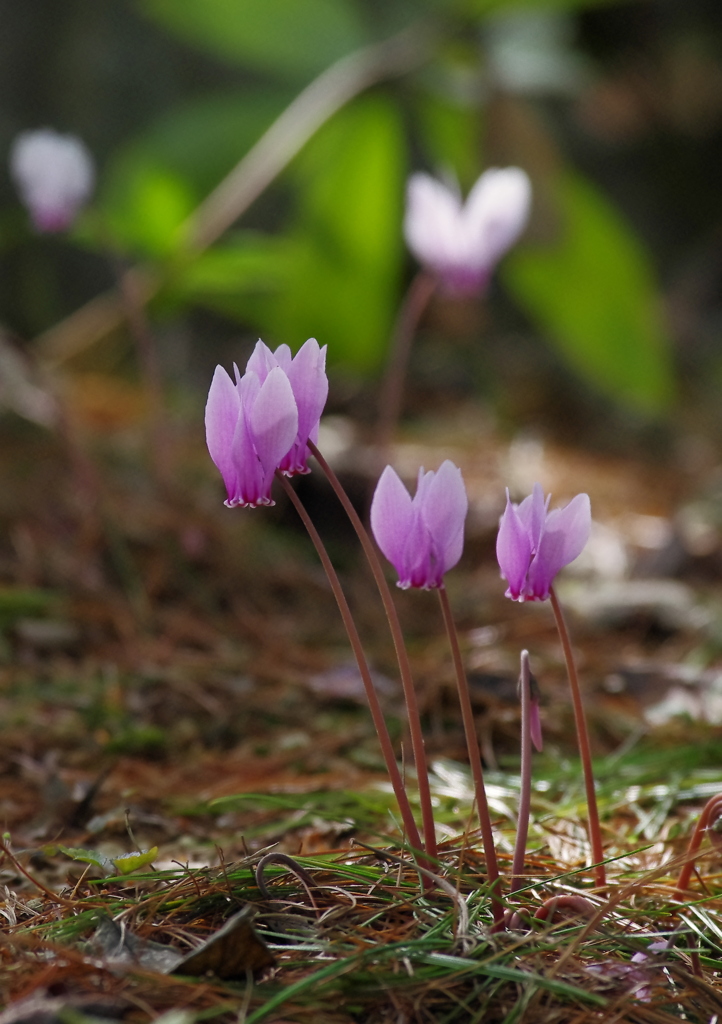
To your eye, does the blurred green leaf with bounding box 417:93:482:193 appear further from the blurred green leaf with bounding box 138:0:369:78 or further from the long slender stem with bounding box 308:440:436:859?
the long slender stem with bounding box 308:440:436:859

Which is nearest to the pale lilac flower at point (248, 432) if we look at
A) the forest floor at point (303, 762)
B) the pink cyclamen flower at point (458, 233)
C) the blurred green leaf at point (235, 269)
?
the forest floor at point (303, 762)

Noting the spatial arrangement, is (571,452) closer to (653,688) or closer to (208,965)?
(653,688)

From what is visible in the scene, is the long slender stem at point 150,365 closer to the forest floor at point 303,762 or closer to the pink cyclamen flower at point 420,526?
the forest floor at point 303,762

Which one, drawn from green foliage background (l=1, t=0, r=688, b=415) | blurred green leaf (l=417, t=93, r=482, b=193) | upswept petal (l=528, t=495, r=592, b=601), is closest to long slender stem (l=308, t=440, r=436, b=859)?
upswept petal (l=528, t=495, r=592, b=601)

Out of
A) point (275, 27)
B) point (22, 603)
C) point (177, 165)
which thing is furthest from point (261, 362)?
point (275, 27)

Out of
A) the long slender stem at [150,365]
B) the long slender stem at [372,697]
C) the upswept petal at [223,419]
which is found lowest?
the long slender stem at [372,697]
